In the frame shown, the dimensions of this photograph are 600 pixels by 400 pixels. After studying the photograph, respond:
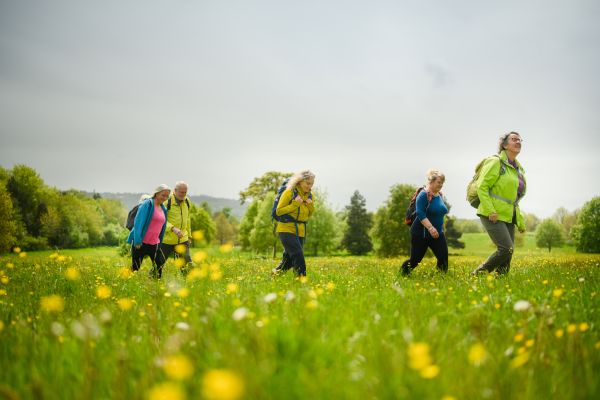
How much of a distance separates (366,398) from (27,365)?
2115 millimetres

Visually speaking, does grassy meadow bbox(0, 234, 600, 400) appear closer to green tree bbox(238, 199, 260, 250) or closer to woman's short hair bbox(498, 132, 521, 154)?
woman's short hair bbox(498, 132, 521, 154)

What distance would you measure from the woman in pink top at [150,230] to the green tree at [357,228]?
51.5 m

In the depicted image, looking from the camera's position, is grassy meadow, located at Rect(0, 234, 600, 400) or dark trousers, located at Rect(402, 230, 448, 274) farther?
dark trousers, located at Rect(402, 230, 448, 274)

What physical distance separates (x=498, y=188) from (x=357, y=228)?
52.9 meters

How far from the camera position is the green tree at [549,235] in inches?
3081

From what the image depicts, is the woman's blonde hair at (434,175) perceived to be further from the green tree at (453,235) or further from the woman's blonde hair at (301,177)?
the green tree at (453,235)

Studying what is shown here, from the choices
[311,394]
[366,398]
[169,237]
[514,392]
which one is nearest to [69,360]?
[311,394]

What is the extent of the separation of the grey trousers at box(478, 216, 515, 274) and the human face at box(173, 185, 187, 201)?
6.75m

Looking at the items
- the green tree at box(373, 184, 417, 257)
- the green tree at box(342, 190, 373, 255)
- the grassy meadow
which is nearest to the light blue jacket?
the grassy meadow

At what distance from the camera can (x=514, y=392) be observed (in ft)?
6.15

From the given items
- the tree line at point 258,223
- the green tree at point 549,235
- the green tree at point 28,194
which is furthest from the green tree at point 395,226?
the green tree at point 549,235

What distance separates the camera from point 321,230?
160ft

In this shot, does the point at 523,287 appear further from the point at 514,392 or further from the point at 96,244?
the point at 96,244

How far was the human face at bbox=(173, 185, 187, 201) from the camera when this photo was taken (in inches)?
360
